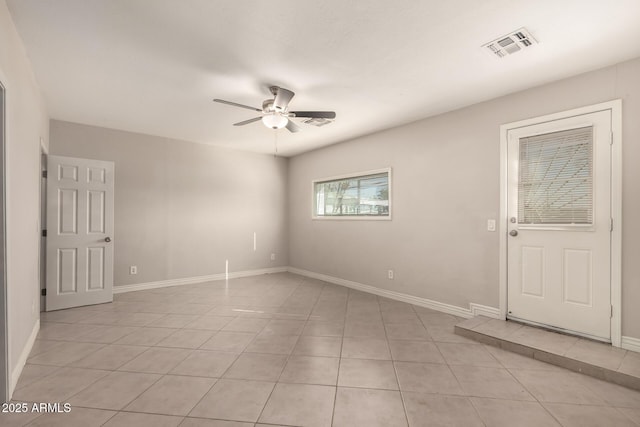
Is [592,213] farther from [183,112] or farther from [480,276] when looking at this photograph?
[183,112]

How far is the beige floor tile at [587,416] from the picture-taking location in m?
1.78

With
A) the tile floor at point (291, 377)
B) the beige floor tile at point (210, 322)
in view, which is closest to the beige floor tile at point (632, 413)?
the tile floor at point (291, 377)

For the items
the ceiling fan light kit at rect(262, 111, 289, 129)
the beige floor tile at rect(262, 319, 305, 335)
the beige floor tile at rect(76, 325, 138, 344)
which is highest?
the ceiling fan light kit at rect(262, 111, 289, 129)

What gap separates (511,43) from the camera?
2326 mm

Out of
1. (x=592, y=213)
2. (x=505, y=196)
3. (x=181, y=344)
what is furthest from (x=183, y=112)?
(x=592, y=213)

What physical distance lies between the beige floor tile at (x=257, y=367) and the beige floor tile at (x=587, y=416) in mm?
1905

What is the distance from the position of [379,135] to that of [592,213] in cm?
285

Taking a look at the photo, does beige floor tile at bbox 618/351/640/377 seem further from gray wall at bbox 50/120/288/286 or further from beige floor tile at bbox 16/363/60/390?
gray wall at bbox 50/120/288/286

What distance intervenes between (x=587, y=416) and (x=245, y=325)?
9.77 ft

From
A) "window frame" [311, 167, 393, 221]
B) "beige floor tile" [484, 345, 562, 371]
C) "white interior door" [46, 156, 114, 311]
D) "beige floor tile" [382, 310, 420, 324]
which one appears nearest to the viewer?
"beige floor tile" [484, 345, 562, 371]

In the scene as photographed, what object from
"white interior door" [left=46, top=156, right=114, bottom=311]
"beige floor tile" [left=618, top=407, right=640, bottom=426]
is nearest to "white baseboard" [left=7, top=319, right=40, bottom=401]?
"white interior door" [left=46, top=156, right=114, bottom=311]

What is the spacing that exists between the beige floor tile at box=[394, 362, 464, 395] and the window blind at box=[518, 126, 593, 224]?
191 cm

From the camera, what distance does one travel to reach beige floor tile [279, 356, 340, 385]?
7.34 feet

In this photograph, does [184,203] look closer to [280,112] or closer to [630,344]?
[280,112]
